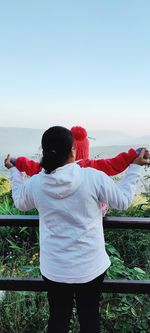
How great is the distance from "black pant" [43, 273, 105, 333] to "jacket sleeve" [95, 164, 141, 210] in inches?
13.3

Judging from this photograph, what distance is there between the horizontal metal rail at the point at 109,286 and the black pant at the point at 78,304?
1.12ft

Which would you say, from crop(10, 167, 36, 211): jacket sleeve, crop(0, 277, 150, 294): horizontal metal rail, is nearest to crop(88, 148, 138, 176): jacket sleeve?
crop(10, 167, 36, 211): jacket sleeve

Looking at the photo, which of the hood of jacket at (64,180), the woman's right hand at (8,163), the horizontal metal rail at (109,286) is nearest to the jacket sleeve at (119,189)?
the hood of jacket at (64,180)

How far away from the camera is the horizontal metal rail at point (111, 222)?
2.18 meters

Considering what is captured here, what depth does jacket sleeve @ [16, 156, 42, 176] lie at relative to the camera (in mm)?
2082

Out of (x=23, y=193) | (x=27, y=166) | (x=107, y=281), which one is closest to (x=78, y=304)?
(x=107, y=281)

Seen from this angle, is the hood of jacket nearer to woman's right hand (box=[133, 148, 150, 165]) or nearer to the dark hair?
the dark hair

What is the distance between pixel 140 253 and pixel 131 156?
2331mm

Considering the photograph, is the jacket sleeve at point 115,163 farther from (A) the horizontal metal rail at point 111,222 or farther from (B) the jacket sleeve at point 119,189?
(A) the horizontal metal rail at point 111,222

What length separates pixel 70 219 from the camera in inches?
72.7

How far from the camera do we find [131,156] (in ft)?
6.50

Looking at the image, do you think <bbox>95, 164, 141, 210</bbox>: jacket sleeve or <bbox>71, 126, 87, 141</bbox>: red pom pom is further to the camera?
<bbox>71, 126, 87, 141</bbox>: red pom pom

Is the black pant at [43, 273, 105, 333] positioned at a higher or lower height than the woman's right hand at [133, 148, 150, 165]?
lower

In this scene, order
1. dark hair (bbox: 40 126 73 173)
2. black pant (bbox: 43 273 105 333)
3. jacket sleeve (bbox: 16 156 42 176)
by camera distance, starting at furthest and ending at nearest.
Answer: jacket sleeve (bbox: 16 156 42 176) → black pant (bbox: 43 273 105 333) → dark hair (bbox: 40 126 73 173)
